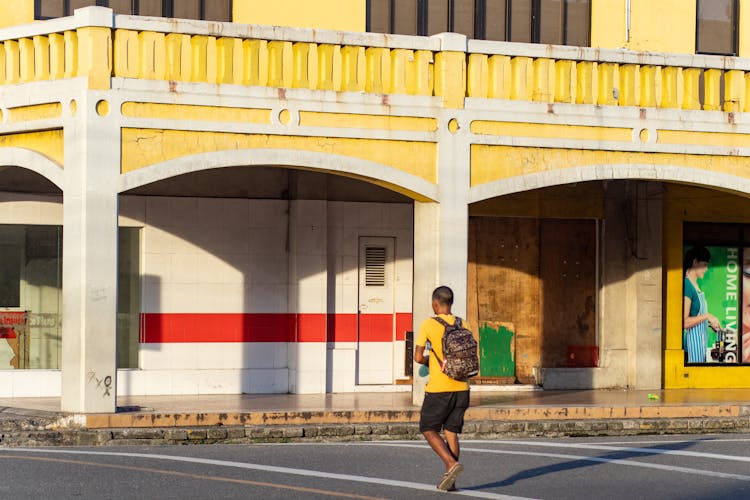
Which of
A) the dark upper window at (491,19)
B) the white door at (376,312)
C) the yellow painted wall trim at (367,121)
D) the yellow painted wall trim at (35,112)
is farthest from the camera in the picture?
the white door at (376,312)

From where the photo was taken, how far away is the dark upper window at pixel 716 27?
2369cm

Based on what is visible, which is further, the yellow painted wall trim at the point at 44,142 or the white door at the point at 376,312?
the white door at the point at 376,312

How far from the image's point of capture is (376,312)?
2253cm

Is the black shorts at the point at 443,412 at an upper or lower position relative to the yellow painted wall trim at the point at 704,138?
lower

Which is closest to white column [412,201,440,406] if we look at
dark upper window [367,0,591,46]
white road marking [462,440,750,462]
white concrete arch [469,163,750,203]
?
white concrete arch [469,163,750,203]

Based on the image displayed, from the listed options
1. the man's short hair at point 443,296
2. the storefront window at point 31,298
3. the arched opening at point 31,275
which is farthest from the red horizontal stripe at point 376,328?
the man's short hair at point 443,296

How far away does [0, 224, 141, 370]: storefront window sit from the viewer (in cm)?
2097

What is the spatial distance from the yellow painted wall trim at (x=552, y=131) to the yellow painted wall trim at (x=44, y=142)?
Result: 213 inches

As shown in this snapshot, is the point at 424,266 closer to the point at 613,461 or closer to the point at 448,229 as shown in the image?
the point at 448,229

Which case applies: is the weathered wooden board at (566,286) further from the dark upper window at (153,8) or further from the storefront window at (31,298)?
the storefront window at (31,298)

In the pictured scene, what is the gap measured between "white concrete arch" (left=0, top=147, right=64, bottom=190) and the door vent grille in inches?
227

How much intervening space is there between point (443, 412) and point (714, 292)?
1284 cm

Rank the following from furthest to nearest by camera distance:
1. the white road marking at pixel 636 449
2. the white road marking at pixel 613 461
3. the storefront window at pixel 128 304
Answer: the storefront window at pixel 128 304 < the white road marking at pixel 636 449 < the white road marking at pixel 613 461

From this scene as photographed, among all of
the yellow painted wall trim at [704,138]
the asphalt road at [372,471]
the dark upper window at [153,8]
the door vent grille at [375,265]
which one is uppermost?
the dark upper window at [153,8]
